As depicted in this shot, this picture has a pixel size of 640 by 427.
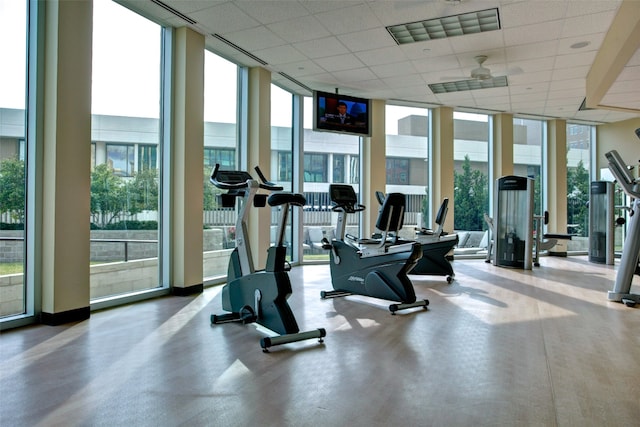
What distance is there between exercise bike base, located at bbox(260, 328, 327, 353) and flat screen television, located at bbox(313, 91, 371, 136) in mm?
4314

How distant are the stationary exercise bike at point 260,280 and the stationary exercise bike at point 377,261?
1.40m

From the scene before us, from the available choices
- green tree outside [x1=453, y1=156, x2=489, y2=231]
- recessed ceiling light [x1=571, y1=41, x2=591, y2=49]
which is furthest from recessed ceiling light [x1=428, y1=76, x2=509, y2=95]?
green tree outside [x1=453, y1=156, x2=489, y2=231]

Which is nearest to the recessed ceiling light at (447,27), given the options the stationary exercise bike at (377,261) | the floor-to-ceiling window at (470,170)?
→ the stationary exercise bike at (377,261)

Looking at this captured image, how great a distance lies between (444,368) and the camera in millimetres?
2865

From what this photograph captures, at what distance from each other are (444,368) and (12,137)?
383 cm

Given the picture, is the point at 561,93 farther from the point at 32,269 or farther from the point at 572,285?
the point at 32,269

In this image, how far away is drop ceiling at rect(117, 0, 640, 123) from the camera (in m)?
4.77

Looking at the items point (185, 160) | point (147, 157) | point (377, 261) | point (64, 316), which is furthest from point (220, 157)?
point (64, 316)

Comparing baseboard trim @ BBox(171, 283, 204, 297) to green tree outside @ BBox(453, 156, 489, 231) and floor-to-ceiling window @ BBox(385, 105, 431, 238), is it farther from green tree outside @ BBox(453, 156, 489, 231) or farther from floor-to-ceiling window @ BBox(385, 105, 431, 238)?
green tree outside @ BBox(453, 156, 489, 231)

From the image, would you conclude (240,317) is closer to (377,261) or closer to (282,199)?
(282,199)

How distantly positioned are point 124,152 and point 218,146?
159 cm

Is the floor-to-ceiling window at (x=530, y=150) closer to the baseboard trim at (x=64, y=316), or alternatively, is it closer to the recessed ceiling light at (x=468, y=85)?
the recessed ceiling light at (x=468, y=85)

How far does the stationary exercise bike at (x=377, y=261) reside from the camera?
4613mm

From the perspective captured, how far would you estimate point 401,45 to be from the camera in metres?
5.89
